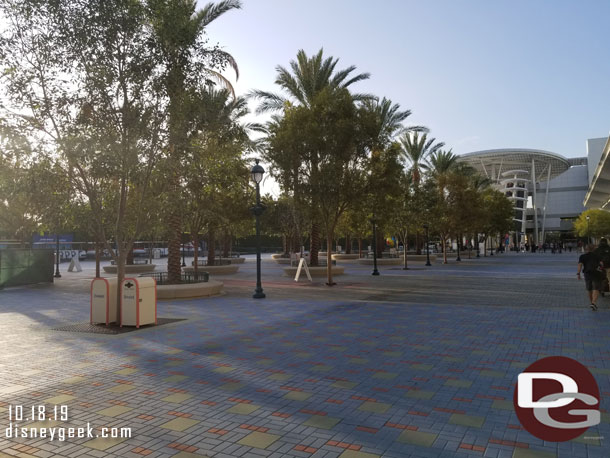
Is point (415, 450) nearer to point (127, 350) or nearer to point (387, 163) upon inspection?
point (127, 350)

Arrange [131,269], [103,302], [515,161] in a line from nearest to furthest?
1. [103,302]
2. [131,269]
3. [515,161]

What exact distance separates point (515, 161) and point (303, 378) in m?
125

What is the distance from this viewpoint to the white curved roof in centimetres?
11388

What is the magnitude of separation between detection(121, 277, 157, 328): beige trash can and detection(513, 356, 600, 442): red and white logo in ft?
23.8

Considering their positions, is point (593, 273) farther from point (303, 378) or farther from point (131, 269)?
→ point (131, 269)

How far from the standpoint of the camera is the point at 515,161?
118375 millimetres

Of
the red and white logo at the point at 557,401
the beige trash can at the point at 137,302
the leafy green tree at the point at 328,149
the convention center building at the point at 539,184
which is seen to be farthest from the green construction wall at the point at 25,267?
the convention center building at the point at 539,184

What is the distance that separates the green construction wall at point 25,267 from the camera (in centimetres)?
1969

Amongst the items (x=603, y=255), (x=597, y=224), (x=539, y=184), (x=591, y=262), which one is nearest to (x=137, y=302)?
(x=591, y=262)

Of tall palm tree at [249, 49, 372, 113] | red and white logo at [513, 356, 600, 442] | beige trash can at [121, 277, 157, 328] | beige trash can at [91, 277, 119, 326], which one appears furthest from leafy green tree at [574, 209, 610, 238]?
beige trash can at [91, 277, 119, 326]

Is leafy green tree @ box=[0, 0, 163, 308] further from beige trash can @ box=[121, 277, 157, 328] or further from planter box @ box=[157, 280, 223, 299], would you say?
planter box @ box=[157, 280, 223, 299]

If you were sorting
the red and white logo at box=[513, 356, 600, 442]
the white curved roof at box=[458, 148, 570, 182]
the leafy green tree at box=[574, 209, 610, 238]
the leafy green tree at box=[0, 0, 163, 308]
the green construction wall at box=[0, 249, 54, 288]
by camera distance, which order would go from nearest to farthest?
the red and white logo at box=[513, 356, 600, 442]
the leafy green tree at box=[0, 0, 163, 308]
the green construction wall at box=[0, 249, 54, 288]
the leafy green tree at box=[574, 209, 610, 238]
the white curved roof at box=[458, 148, 570, 182]

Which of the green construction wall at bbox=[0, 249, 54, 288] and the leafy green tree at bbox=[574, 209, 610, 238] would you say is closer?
the green construction wall at bbox=[0, 249, 54, 288]

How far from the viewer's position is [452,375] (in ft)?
20.0
